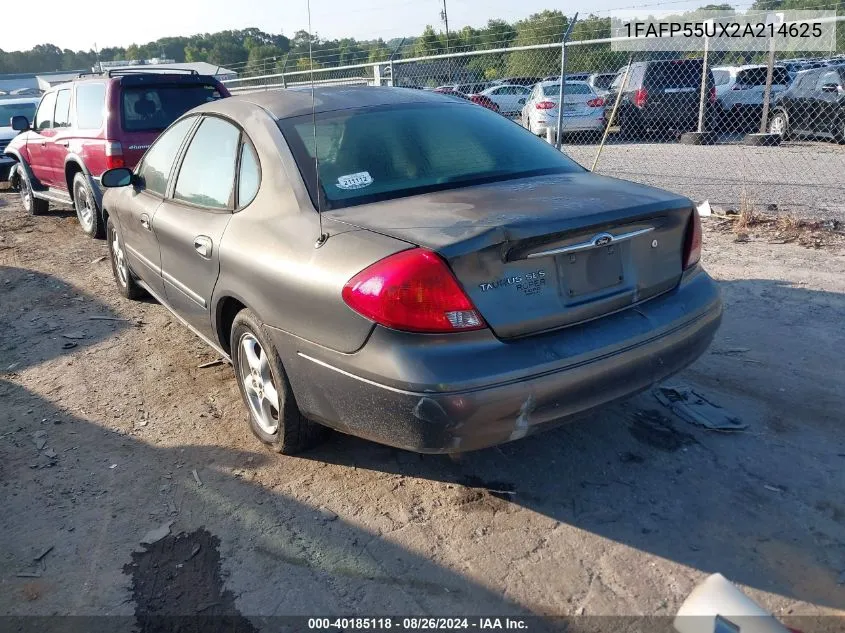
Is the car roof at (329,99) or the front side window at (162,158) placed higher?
the car roof at (329,99)

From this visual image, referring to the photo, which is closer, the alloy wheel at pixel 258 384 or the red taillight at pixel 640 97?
the alloy wheel at pixel 258 384

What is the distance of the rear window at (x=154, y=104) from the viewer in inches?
302

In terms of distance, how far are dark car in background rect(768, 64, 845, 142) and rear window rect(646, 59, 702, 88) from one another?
1.83m

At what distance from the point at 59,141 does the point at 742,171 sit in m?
9.71

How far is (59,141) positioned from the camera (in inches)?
343

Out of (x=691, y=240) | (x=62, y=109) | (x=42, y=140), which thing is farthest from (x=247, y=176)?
(x=42, y=140)

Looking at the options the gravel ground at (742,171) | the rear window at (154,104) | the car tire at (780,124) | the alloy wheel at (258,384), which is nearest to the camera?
the alloy wheel at (258,384)

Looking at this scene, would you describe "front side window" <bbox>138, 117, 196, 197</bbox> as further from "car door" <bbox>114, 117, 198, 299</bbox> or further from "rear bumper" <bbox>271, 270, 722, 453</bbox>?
"rear bumper" <bbox>271, 270, 722, 453</bbox>

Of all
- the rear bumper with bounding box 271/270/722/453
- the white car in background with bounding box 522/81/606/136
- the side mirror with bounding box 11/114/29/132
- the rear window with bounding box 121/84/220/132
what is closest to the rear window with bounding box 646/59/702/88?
the white car in background with bounding box 522/81/606/136

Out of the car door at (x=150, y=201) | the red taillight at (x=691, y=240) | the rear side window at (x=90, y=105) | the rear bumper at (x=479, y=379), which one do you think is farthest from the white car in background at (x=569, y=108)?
the rear bumper at (x=479, y=379)

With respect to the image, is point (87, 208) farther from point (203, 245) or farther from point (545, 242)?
point (545, 242)

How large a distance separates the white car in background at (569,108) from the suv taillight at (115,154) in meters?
9.08

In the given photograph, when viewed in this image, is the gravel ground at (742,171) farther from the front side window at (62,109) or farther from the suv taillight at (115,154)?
the front side window at (62,109)

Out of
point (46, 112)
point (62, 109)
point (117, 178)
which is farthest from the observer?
point (46, 112)
